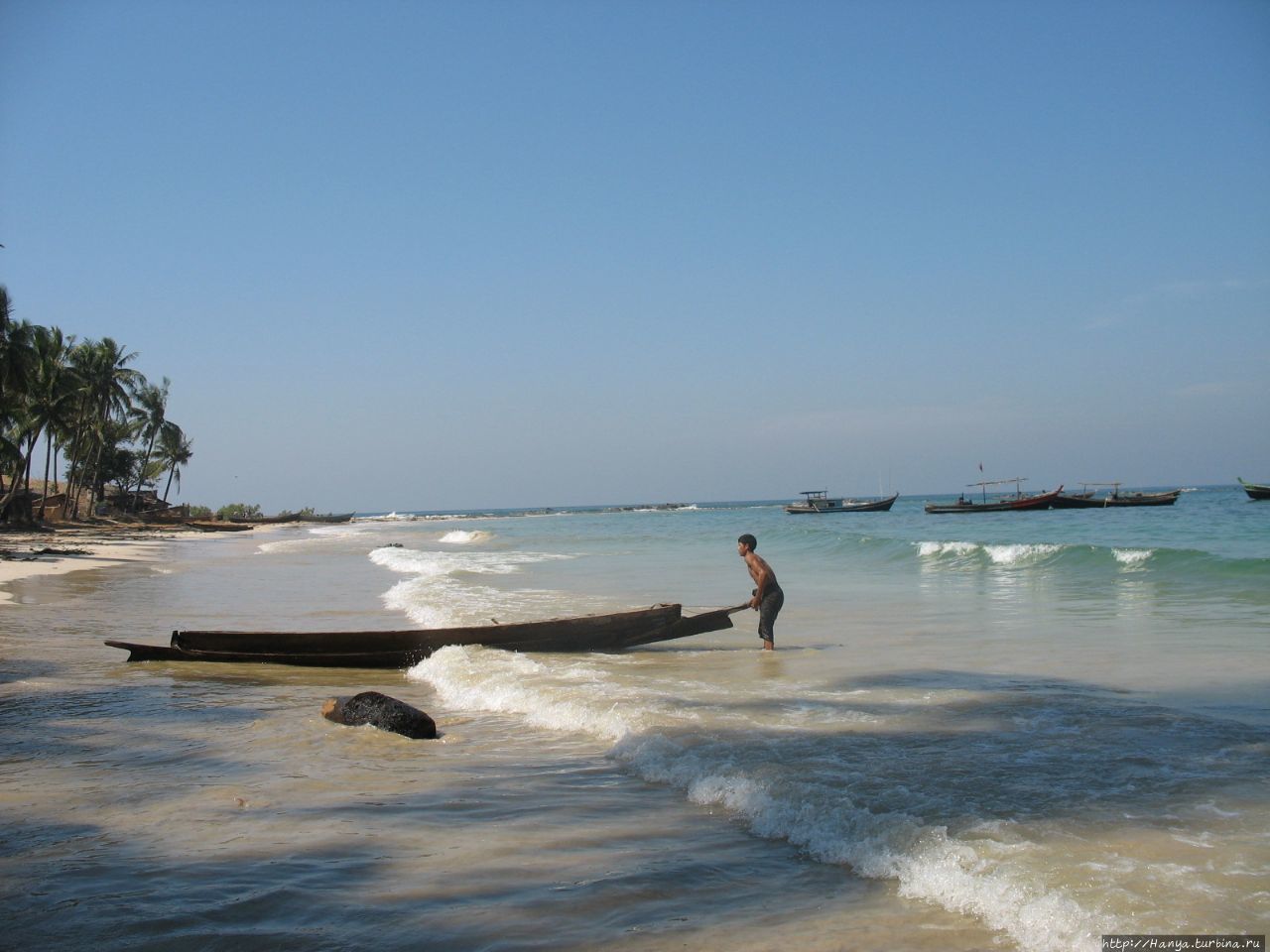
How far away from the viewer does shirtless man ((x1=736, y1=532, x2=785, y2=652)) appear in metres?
11.3

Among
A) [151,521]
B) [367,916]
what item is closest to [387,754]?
[367,916]

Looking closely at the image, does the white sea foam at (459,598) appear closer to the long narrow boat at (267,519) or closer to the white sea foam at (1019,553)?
the white sea foam at (1019,553)

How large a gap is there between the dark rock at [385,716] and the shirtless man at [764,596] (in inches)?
202

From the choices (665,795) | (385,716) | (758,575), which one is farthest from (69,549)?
(665,795)

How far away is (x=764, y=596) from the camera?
37.4 feet

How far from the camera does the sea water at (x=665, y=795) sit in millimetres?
3809

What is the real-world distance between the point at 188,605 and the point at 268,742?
37.6ft

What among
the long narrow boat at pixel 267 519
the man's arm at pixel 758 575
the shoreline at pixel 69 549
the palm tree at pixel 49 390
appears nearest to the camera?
the man's arm at pixel 758 575

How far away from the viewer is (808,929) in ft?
12.2

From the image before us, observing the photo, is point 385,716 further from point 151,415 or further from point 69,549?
point 151,415

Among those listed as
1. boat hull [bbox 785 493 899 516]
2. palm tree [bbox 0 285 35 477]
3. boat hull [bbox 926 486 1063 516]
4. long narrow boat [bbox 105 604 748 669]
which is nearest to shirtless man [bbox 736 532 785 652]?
long narrow boat [bbox 105 604 748 669]

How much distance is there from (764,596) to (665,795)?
5.99m

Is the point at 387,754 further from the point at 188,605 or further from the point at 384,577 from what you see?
the point at 384,577

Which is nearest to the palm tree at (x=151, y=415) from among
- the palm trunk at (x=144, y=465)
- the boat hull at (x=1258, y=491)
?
the palm trunk at (x=144, y=465)
